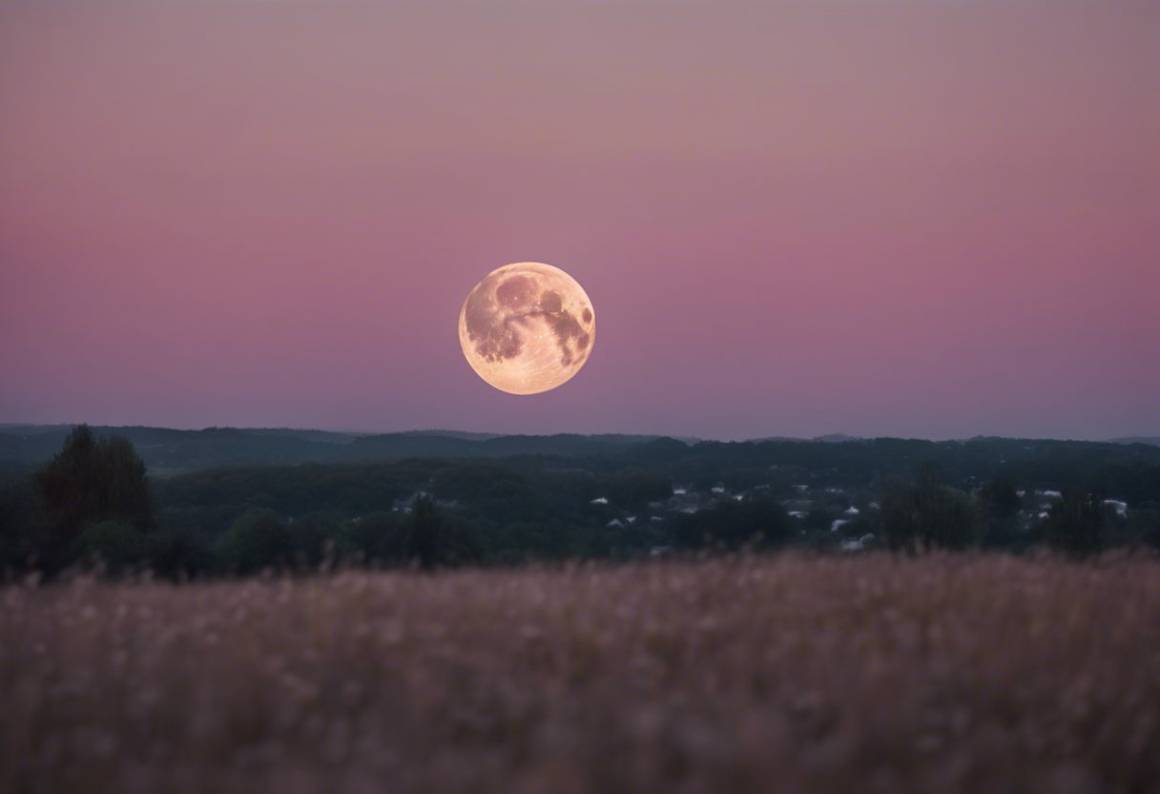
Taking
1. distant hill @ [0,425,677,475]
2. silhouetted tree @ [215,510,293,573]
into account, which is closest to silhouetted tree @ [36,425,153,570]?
silhouetted tree @ [215,510,293,573]

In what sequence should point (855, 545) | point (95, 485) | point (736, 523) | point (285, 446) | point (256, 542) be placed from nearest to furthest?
point (855, 545)
point (256, 542)
point (736, 523)
point (95, 485)
point (285, 446)

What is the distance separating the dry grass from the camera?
5.23 metres

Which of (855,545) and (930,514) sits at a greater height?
(930,514)

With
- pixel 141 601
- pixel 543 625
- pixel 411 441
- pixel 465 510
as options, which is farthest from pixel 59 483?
pixel 411 441

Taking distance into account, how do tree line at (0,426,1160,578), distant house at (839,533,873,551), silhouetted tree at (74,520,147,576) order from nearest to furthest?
distant house at (839,533,873,551)
tree line at (0,426,1160,578)
silhouetted tree at (74,520,147,576)

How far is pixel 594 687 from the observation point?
6.44m

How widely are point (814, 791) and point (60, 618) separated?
230 inches

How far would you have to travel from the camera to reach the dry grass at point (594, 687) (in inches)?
206

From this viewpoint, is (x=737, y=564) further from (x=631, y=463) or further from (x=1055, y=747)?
(x=631, y=463)

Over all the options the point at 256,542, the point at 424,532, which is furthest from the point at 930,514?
the point at 256,542

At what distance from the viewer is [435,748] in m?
5.72

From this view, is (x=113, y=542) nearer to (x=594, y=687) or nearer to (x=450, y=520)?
(x=450, y=520)

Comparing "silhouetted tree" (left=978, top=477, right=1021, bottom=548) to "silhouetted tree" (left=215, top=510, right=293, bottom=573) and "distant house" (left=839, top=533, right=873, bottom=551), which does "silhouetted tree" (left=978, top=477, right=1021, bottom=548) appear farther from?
"silhouetted tree" (left=215, top=510, right=293, bottom=573)

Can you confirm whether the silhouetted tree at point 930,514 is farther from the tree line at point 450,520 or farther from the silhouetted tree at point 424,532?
the silhouetted tree at point 424,532
